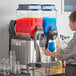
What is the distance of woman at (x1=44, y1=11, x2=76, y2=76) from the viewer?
2.51 metres

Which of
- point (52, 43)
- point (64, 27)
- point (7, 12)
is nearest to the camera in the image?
point (52, 43)

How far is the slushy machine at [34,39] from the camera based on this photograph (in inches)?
103

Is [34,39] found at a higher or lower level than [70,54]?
higher

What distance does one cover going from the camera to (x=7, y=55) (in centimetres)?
311

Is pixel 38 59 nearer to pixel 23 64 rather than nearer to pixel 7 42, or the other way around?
pixel 23 64

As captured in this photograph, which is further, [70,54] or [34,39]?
[34,39]

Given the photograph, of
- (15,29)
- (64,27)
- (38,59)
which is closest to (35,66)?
(38,59)

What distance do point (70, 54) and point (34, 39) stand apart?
1.35 ft

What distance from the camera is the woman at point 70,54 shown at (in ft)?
8.23

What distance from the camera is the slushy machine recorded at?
2604 millimetres

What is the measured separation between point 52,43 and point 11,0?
82 cm

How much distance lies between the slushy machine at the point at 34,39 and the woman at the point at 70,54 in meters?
0.12

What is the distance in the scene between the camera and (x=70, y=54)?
2.51 metres

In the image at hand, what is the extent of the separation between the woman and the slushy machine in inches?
4.9
